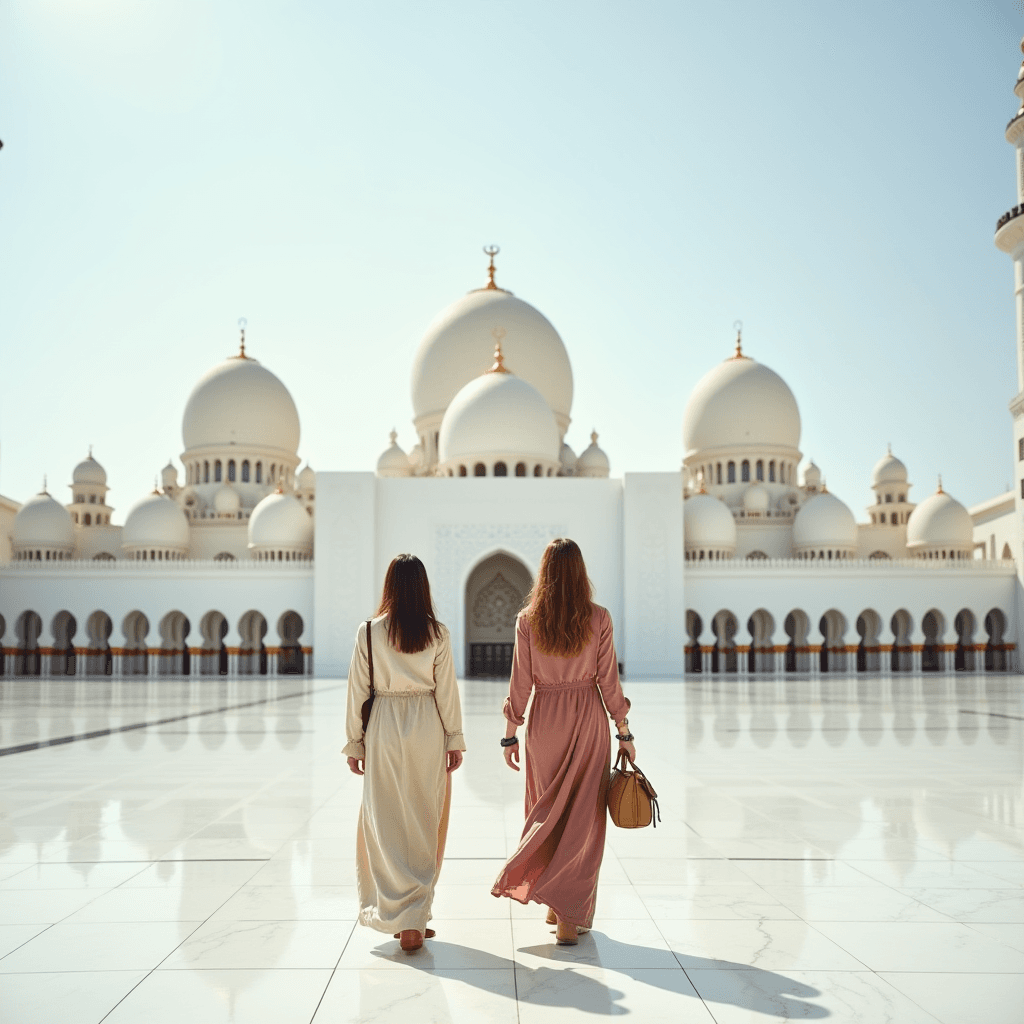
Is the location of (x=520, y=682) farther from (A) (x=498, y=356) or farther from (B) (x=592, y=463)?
(B) (x=592, y=463)

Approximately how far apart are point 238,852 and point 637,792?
189 centimetres

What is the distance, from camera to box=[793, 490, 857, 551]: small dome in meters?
25.7

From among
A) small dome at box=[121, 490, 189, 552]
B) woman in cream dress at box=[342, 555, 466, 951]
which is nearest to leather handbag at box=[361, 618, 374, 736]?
woman in cream dress at box=[342, 555, 466, 951]

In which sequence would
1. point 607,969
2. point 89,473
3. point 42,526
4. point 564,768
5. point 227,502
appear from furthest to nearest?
point 89,473, point 227,502, point 42,526, point 564,768, point 607,969

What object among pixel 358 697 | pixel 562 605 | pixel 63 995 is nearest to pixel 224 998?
pixel 63 995

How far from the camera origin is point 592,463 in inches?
1021

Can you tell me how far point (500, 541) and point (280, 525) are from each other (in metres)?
6.05

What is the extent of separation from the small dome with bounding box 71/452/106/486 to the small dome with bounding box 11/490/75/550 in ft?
7.56

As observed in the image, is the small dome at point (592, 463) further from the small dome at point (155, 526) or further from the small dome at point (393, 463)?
the small dome at point (155, 526)

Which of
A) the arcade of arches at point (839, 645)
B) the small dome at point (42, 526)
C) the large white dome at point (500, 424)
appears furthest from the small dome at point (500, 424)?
the small dome at point (42, 526)

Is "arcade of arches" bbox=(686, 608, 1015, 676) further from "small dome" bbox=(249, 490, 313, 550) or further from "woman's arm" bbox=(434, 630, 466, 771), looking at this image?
"woman's arm" bbox=(434, 630, 466, 771)

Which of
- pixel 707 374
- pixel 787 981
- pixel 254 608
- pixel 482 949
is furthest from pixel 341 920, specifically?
pixel 707 374

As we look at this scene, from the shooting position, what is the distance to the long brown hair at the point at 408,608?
10.2 feet

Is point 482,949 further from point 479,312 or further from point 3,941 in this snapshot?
point 479,312
